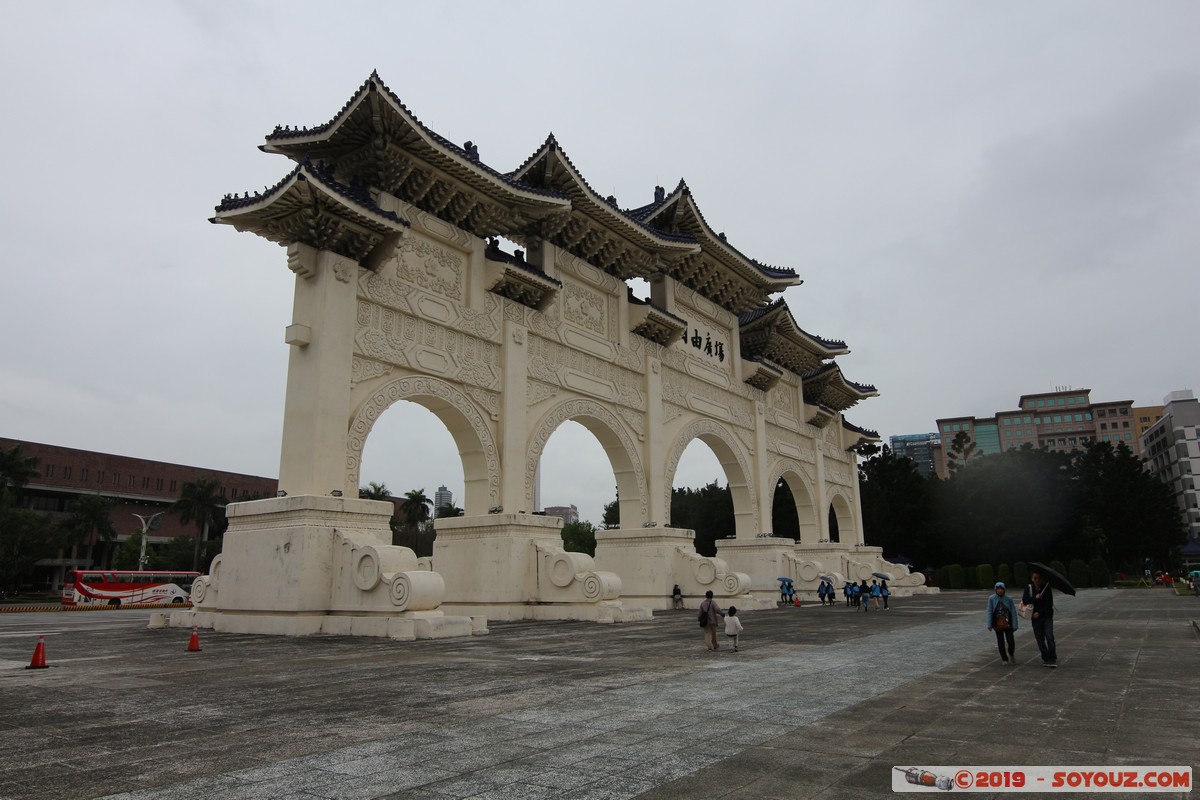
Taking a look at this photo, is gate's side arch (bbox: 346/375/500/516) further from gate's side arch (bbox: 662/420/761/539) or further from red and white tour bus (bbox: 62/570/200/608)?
red and white tour bus (bbox: 62/570/200/608)

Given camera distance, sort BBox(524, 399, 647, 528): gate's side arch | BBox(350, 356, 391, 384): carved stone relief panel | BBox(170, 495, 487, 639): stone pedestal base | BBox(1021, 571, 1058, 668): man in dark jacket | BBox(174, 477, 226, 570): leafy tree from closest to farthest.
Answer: BBox(1021, 571, 1058, 668): man in dark jacket, BBox(170, 495, 487, 639): stone pedestal base, BBox(350, 356, 391, 384): carved stone relief panel, BBox(524, 399, 647, 528): gate's side arch, BBox(174, 477, 226, 570): leafy tree

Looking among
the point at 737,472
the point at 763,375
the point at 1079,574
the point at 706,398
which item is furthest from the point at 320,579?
the point at 1079,574

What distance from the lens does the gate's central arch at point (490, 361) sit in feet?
43.3

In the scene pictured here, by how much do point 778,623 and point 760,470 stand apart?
11021mm

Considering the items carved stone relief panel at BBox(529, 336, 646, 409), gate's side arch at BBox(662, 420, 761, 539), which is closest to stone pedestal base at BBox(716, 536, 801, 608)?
gate's side arch at BBox(662, 420, 761, 539)

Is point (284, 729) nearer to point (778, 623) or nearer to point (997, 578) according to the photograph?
point (778, 623)

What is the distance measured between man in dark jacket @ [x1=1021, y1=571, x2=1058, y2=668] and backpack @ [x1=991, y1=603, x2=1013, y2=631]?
267 mm

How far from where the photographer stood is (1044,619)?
27.6 feet

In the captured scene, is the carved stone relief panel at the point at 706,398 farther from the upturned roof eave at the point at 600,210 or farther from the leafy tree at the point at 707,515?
the leafy tree at the point at 707,515

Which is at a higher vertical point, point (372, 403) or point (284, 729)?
point (372, 403)

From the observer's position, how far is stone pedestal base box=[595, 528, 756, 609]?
19734 millimetres

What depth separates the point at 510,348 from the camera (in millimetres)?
17266

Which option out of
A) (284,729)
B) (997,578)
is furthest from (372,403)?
(997,578)

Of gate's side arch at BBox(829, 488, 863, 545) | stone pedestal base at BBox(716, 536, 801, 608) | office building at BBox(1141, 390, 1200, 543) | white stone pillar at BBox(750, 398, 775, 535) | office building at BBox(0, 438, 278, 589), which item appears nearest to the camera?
stone pedestal base at BBox(716, 536, 801, 608)
